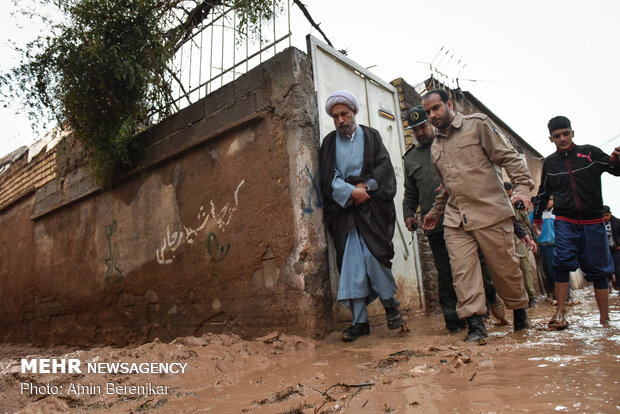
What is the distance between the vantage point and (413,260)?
4301 mm

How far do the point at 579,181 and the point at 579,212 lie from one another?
0.22 metres

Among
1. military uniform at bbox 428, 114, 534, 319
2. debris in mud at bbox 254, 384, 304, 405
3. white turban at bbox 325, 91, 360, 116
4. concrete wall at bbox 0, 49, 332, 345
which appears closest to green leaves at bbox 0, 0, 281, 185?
concrete wall at bbox 0, 49, 332, 345

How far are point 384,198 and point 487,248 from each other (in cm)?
82

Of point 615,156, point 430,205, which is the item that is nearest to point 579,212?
point 615,156

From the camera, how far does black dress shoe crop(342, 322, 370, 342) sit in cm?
280

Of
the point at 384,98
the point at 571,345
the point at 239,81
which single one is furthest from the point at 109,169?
the point at 571,345

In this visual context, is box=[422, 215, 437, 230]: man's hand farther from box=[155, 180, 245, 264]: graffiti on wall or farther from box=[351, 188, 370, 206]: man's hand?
box=[155, 180, 245, 264]: graffiti on wall

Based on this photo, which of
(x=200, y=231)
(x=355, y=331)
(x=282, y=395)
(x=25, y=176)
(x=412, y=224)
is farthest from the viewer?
(x=25, y=176)

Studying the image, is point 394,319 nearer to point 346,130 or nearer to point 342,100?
point 346,130

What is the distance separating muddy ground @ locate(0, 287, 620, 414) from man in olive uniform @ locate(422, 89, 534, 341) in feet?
0.87

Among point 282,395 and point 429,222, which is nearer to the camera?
point 282,395

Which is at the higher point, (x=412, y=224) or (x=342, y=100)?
(x=342, y=100)

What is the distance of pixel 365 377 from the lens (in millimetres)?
1819

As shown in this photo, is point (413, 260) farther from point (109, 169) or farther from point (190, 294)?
point (109, 169)
